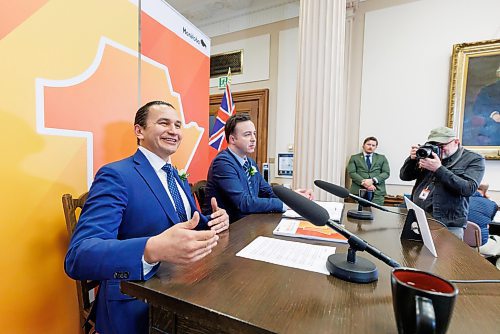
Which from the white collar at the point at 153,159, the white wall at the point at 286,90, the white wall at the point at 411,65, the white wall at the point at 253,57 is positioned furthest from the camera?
the white wall at the point at 253,57

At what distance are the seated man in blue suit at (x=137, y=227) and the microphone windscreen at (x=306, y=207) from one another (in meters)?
0.21

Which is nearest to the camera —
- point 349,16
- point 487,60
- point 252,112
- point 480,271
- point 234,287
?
point 234,287

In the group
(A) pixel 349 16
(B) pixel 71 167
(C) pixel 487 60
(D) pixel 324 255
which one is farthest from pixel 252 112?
(D) pixel 324 255

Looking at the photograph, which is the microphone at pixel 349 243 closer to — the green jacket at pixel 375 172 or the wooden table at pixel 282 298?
the wooden table at pixel 282 298

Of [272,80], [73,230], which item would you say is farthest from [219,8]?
[73,230]

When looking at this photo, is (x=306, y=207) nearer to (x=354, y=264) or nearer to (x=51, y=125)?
(x=354, y=264)

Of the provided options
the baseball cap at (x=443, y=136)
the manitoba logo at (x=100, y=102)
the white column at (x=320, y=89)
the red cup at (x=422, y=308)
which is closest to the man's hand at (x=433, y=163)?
the baseball cap at (x=443, y=136)

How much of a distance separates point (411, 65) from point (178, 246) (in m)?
4.01

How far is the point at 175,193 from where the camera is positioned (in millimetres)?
1218

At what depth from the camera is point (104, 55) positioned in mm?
1475

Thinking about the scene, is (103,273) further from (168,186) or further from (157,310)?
(168,186)

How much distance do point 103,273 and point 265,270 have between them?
0.41 m

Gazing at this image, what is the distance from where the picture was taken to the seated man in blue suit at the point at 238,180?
4.70ft

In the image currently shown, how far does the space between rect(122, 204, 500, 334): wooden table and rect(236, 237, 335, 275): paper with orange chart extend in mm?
31
